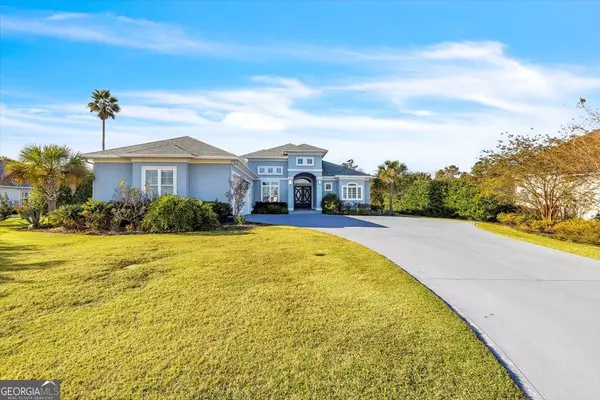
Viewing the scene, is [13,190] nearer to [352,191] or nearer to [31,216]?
[31,216]

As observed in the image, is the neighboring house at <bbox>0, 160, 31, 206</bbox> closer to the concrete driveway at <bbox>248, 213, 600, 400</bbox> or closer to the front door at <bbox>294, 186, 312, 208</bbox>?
the front door at <bbox>294, 186, 312, 208</bbox>

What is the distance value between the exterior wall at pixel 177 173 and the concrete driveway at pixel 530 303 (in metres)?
11.8

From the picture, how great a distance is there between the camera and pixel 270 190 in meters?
32.0

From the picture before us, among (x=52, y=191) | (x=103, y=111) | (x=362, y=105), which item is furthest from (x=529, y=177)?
(x=103, y=111)

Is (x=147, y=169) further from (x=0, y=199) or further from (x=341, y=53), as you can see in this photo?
(x=0, y=199)

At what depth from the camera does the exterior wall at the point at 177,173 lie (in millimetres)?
17703

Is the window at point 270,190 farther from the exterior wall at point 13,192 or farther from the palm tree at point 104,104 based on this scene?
the exterior wall at point 13,192

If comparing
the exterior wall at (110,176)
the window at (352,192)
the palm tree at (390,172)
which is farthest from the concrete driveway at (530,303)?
the window at (352,192)

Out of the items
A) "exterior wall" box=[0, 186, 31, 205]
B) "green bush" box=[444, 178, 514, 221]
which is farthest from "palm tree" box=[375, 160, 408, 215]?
"exterior wall" box=[0, 186, 31, 205]

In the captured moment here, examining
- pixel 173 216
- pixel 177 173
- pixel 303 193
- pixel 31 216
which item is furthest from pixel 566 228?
pixel 31 216

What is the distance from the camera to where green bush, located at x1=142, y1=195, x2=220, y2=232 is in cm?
1370

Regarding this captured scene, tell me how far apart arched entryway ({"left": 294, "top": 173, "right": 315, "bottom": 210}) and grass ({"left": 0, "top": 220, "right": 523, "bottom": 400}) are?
27356 millimetres

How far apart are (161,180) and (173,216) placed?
5.01 metres

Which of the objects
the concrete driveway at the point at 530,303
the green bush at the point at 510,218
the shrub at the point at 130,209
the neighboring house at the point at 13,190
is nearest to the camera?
the concrete driveway at the point at 530,303
